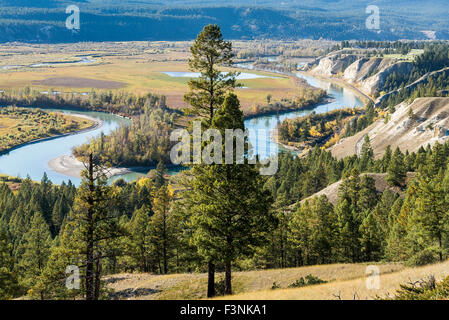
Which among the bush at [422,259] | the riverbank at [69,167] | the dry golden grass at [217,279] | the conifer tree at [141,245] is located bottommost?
the riverbank at [69,167]

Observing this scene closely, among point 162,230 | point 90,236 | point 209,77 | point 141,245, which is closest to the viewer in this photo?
point 90,236

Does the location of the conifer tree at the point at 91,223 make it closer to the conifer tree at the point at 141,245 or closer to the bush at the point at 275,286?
the bush at the point at 275,286

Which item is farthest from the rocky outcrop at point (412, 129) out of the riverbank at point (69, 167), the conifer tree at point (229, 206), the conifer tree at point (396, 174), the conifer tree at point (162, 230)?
the conifer tree at point (229, 206)

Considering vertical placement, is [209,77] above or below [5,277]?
above

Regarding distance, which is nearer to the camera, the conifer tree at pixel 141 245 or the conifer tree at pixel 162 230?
the conifer tree at pixel 162 230

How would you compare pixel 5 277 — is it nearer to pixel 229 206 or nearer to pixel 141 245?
pixel 141 245

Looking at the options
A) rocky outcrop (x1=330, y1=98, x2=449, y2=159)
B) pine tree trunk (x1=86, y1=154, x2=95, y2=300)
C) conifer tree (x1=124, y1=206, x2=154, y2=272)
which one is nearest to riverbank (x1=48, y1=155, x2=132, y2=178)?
rocky outcrop (x1=330, y1=98, x2=449, y2=159)

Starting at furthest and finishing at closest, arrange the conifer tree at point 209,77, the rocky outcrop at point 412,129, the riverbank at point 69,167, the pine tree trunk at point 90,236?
the riverbank at point 69,167, the rocky outcrop at point 412,129, the conifer tree at point 209,77, the pine tree trunk at point 90,236

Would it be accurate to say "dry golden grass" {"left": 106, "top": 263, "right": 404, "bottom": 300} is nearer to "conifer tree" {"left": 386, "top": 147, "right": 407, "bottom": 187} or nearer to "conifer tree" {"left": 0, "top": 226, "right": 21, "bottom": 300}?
"conifer tree" {"left": 0, "top": 226, "right": 21, "bottom": 300}

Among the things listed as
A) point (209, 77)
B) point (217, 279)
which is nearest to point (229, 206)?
point (209, 77)

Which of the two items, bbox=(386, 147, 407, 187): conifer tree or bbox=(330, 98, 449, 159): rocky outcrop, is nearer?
bbox=(386, 147, 407, 187): conifer tree

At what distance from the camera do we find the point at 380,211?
69.6 meters

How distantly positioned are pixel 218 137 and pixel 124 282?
21.2 m
